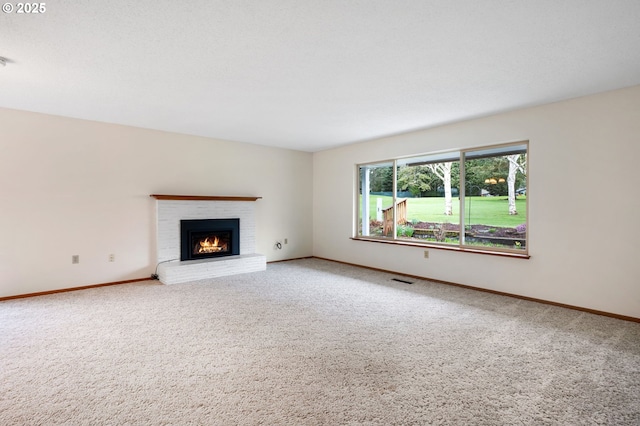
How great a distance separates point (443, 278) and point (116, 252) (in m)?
5.00

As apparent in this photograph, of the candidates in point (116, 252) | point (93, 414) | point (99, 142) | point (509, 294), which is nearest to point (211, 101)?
point (99, 142)

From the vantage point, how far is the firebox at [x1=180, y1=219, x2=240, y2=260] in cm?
534

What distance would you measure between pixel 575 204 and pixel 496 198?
95 centimetres

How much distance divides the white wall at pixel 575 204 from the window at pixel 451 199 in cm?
23

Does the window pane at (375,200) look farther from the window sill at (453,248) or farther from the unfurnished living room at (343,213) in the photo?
the window sill at (453,248)

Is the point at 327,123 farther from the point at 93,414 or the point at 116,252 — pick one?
the point at 93,414

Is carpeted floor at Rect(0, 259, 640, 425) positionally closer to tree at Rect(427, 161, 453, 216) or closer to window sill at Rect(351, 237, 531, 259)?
window sill at Rect(351, 237, 531, 259)

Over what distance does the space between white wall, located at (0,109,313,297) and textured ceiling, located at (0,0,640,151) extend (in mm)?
462

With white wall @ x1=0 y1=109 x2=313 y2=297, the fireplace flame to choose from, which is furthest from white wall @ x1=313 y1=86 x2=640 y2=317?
white wall @ x1=0 y1=109 x2=313 y2=297

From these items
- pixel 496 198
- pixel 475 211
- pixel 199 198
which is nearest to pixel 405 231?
pixel 475 211

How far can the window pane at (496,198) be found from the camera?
4219mm

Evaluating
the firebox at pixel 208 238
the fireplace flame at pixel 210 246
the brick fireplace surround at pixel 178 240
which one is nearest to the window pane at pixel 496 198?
the brick fireplace surround at pixel 178 240

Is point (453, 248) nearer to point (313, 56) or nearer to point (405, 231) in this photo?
point (405, 231)

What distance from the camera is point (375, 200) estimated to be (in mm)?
6230
